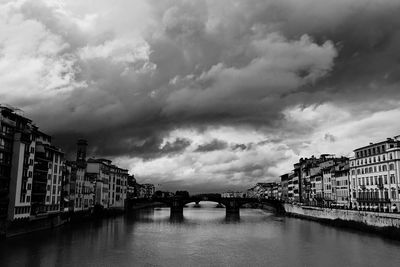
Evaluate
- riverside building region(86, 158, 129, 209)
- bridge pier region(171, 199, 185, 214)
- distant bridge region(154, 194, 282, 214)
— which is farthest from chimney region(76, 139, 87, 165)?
bridge pier region(171, 199, 185, 214)

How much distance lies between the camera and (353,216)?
80.1 metres

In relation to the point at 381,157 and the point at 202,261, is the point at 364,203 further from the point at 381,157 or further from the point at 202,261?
the point at 202,261

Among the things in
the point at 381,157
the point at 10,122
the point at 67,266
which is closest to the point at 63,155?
the point at 10,122

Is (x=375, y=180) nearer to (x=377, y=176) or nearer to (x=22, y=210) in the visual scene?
(x=377, y=176)

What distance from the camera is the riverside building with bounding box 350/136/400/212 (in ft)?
257

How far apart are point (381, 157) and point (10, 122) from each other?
7215 cm

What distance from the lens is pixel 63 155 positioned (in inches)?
3391

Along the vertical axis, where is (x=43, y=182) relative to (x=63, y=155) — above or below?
below

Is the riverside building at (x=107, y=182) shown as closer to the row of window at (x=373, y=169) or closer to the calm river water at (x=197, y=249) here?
the calm river water at (x=197, y=249)

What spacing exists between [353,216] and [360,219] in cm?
363

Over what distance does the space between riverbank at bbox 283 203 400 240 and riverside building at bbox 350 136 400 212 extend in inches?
159

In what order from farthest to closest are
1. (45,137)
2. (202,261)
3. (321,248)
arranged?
(45,137) < (321,248) < (202,261)

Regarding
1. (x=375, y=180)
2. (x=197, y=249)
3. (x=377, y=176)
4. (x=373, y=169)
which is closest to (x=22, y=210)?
(x=197, y=249)

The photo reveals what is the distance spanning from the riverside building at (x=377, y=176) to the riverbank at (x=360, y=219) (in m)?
4.05
